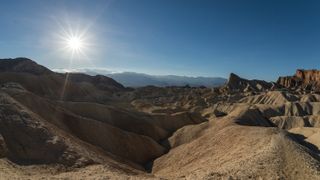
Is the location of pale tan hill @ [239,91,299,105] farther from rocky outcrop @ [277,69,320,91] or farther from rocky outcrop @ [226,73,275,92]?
rocky outcrop @ [277,69,320,91]

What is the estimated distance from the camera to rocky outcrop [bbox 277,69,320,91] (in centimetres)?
16056

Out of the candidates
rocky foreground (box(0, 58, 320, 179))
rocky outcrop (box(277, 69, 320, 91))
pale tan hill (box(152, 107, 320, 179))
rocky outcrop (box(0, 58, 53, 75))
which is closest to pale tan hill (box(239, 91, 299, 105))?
rocky foreground (box(0, 58, 320, 179))

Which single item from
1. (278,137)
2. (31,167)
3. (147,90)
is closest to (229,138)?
(278,137)

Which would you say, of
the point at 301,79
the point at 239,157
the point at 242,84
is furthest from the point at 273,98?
the point at 239,157

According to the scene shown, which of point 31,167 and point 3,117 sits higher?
point 3,117

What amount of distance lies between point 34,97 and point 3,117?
11.0m

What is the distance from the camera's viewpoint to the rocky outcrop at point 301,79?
527 feet

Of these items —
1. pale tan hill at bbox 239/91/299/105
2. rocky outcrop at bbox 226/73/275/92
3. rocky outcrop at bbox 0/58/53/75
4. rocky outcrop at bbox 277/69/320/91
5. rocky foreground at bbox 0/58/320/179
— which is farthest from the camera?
rocky outcrop at bbox 277/69/320/91

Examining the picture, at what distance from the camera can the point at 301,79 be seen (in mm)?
173500

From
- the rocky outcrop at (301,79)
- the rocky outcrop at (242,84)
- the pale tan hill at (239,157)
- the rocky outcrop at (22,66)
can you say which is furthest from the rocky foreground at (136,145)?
the rocky outcrop at (301,79)

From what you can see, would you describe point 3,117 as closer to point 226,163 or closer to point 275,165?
point 226,163

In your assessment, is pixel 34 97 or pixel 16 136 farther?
pixel 34 97

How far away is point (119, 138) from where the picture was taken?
38.7 m

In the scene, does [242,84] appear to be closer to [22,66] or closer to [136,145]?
[22,66]
